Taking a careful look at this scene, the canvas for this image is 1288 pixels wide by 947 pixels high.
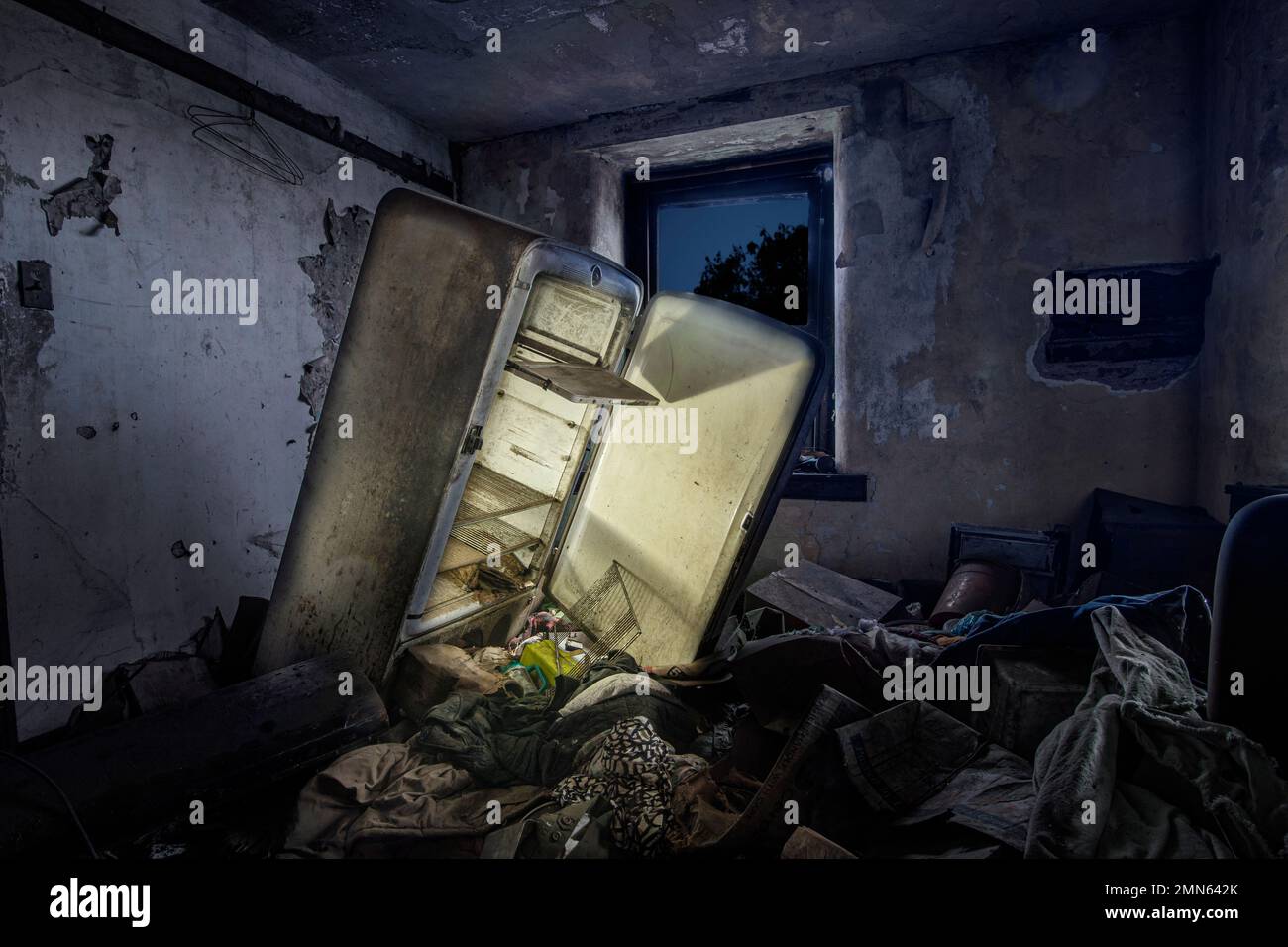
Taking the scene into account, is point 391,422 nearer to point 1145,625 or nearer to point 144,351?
point 144,351

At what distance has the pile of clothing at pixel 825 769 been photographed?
1.35 meters

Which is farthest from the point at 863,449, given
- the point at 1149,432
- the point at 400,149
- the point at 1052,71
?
the point at 400,149

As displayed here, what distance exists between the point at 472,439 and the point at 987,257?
3.23 m

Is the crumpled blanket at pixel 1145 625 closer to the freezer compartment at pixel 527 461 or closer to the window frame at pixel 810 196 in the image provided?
the freezer compartment at pixel 527 461

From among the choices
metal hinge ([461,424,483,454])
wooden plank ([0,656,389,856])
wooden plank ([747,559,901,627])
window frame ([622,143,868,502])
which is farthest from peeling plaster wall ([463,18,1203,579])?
wooden plank ([0,656,389,856])

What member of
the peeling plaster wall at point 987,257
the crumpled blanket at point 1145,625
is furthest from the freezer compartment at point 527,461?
the crumpled blanket at point 1145,625

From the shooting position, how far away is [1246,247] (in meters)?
2.90

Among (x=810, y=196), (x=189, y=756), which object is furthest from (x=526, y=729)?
(x=810, y=196)

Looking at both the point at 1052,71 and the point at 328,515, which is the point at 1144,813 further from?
the point at 1052,71

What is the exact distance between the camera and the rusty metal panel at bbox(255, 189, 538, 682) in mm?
2242

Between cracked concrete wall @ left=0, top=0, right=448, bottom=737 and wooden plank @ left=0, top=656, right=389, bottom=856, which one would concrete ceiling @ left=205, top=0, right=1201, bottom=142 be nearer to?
cracked concrete wall @ left=0, top=0, right=448, bottom=737

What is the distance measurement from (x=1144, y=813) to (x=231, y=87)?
4.84m

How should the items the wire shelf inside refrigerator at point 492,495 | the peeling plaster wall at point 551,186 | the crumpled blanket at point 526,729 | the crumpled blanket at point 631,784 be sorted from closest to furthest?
the crumpled blanket at point 631,784, the crumpled blanket at point 526,729, the wire shelf inside refrigerator at point 492,495, the peeling plaster wall at point 551,186
